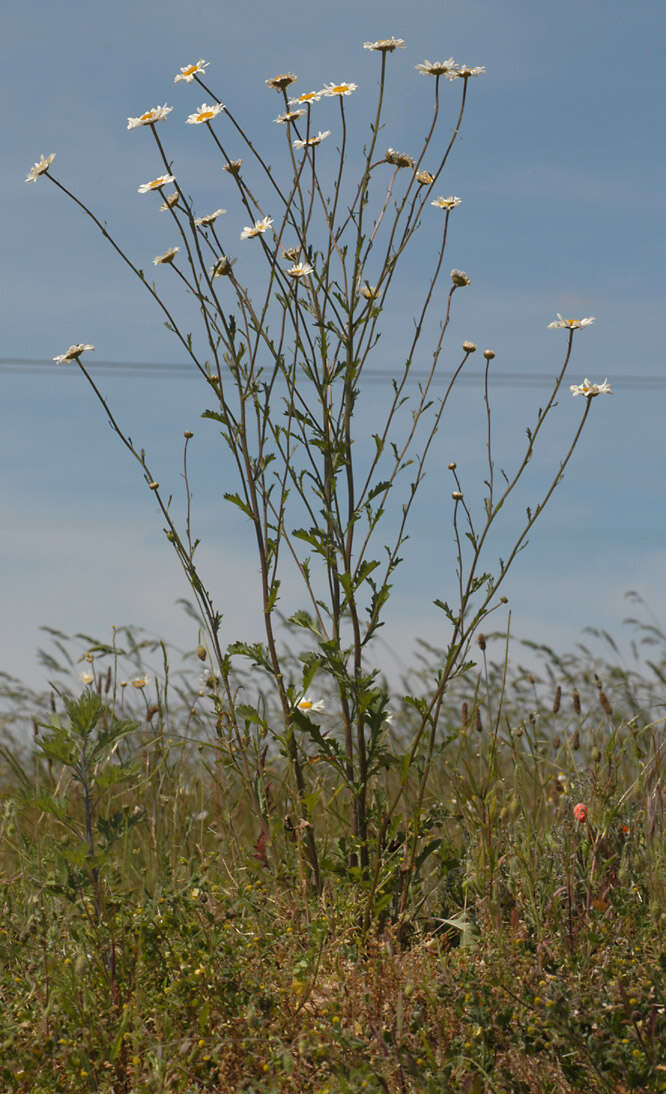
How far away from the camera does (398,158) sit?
150 inches

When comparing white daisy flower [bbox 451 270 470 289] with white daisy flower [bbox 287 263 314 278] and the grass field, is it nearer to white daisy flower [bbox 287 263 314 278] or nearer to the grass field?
white daisy flower [bbox 287 263 314 278]

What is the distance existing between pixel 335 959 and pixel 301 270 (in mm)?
2204

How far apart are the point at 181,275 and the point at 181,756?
2.19 meters

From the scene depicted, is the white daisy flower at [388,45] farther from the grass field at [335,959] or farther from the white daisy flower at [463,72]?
the grass field at [335,959]

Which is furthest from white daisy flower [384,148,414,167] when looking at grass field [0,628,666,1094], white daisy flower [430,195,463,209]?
grass field [0,628,666,1094]

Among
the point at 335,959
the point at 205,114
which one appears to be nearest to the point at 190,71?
the point at 205,114

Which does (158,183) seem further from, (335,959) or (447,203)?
(335,959)

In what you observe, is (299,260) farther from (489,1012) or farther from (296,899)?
(489,1012)

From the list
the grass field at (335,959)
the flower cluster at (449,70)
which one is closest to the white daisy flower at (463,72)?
the flower cluster at (449,70)

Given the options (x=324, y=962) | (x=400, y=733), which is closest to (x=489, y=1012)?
(x=324, y=962)

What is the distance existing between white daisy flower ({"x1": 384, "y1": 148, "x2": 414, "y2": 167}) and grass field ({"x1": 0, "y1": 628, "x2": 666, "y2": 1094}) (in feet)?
6.54

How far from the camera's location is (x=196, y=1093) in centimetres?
270

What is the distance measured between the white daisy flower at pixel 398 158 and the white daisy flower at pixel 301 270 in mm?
491

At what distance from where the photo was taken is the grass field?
9.04ft
